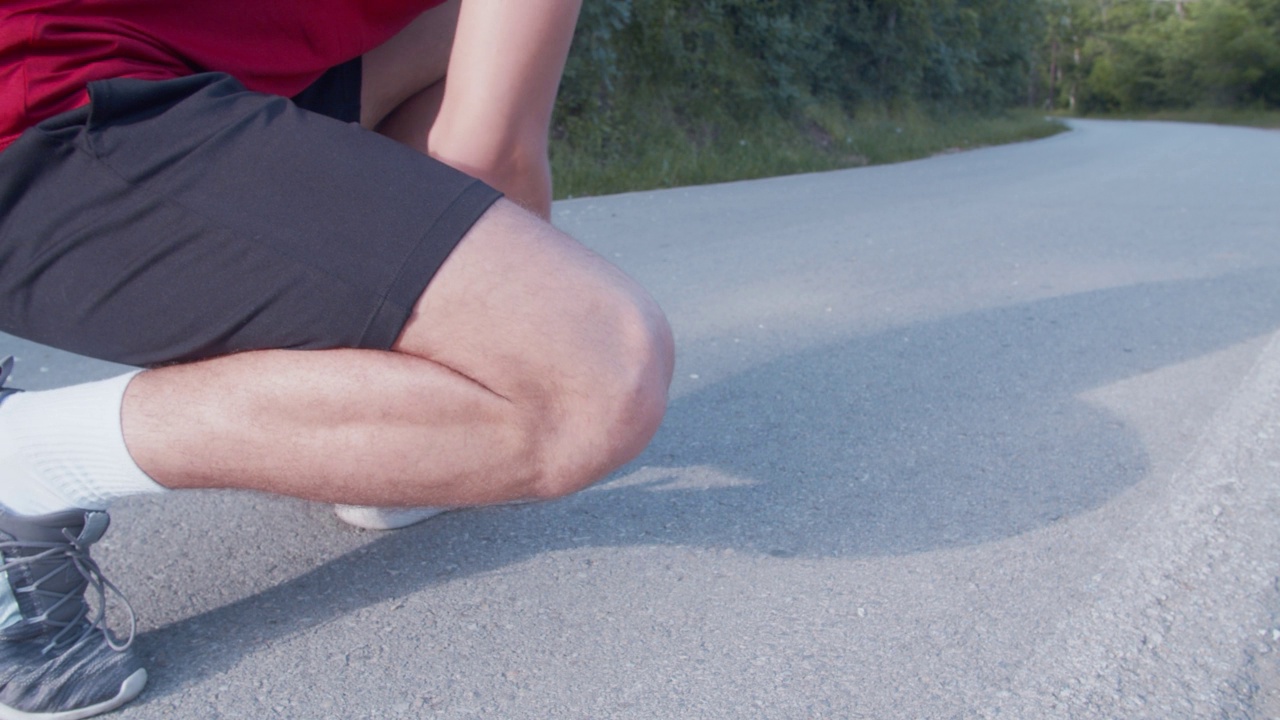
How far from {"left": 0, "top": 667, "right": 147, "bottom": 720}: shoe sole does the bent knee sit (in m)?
0.60

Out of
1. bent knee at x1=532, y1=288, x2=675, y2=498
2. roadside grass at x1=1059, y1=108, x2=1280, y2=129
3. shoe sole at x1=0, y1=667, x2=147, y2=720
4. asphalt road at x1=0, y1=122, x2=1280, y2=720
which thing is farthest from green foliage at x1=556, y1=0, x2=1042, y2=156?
roadside grass at x1=1059, y1=108, x2=1280, y2=129

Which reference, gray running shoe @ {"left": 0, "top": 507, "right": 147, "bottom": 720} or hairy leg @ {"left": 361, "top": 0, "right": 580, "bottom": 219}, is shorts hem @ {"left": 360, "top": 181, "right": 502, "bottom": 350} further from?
gray running shoe @ {"left": 0, "top": 507, "right": 147, "bottom": 720}

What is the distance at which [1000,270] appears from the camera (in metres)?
4.52

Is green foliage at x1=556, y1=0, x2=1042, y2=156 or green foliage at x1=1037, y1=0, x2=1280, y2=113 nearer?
green foliage at x1=556, y1=0, x2=1042, y2=156

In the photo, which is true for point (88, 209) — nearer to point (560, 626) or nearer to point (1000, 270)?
point (560, 626)

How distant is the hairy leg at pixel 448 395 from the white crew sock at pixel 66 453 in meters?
0.03

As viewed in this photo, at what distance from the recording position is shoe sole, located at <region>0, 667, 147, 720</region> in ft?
4.60

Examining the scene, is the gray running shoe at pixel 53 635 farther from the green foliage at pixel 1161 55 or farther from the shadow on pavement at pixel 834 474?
the green foliage at pixel 1161 55

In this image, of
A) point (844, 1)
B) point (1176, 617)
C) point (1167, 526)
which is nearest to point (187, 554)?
point (1176, 617)

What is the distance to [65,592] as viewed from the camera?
1.47m

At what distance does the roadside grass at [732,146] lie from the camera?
28.5 ft

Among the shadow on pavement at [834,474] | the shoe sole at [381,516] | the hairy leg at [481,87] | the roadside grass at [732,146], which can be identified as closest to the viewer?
the hairy leg at [481,87]

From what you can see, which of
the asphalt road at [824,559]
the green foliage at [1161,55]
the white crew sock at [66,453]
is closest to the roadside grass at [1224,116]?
the green foliage at [1161,55]

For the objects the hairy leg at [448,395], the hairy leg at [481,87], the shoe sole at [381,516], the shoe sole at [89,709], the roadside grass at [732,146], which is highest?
the hairy leg at [481,87]
